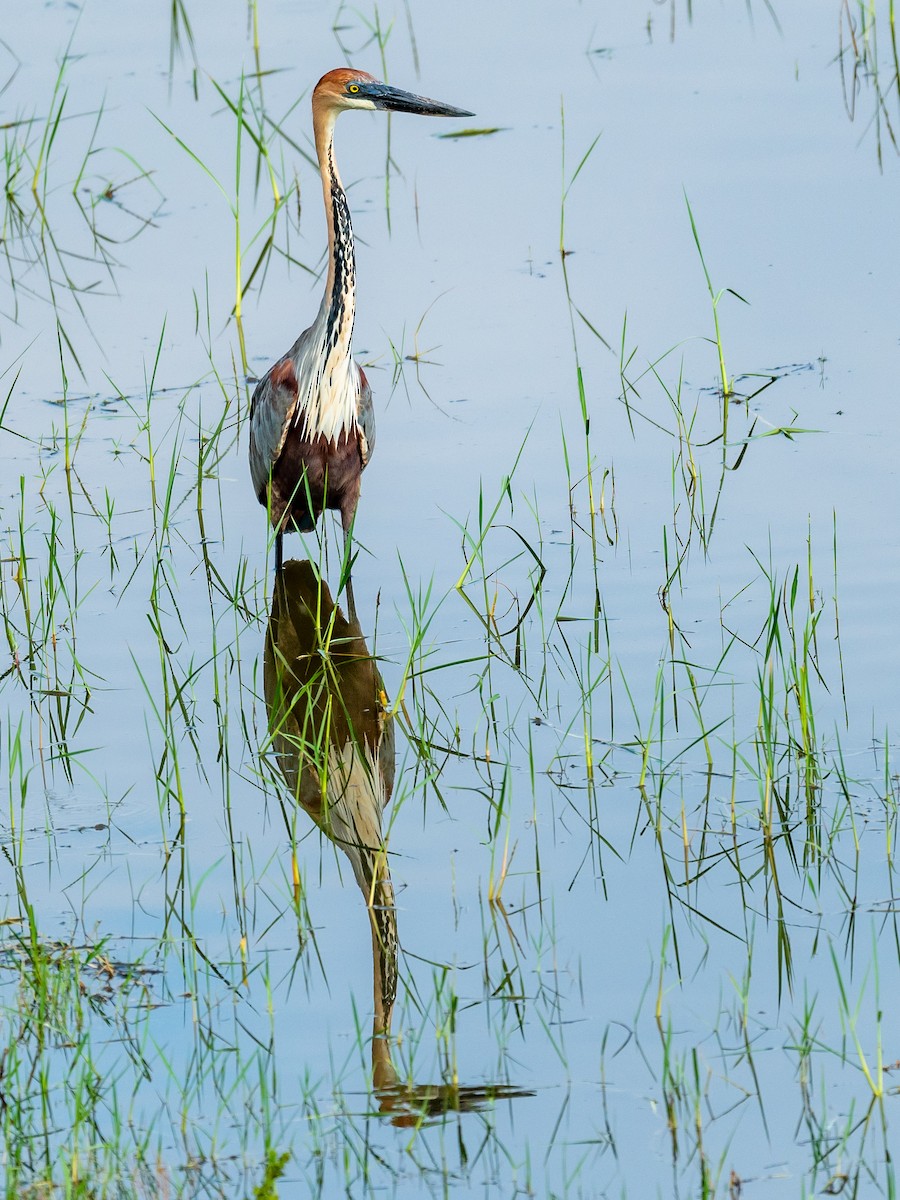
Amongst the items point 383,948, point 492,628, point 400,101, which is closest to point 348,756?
point 492,628

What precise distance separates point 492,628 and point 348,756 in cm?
74

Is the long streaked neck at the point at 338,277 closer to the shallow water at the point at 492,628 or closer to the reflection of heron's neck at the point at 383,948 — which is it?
the shallow water at the point at 492,628

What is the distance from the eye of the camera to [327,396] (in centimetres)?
632

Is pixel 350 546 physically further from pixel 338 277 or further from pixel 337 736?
pixel 338 277

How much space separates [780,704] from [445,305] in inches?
136

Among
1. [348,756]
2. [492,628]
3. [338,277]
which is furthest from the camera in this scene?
[338,277]

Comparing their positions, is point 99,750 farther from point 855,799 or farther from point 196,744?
point 855,799

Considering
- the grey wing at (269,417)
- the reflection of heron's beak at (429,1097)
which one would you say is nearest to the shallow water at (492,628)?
the reflection of heron's beak at (429,1097)

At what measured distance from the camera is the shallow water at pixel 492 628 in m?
3.48

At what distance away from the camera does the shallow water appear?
3.48 meters

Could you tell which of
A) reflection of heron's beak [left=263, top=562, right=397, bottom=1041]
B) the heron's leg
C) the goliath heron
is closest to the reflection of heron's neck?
reflection of heron's beak [left=263, top=562, right=397, bottom=1041]

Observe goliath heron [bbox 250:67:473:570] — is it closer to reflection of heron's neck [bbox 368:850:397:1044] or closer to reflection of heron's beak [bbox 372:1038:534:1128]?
reflection of heron's neck [bbox 368:850:397:1044]

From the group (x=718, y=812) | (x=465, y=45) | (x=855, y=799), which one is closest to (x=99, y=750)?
(x=718, y=812)

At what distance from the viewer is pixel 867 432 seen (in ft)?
21.4
